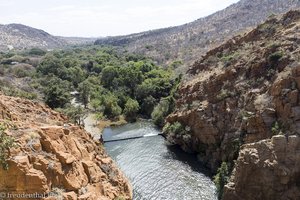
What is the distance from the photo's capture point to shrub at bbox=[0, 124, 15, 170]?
86.2 ft

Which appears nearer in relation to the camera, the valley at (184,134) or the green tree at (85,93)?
the valley at (184,134)

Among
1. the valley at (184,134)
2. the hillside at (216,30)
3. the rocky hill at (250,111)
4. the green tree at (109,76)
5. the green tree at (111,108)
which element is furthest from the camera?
the hillside at (216,30)

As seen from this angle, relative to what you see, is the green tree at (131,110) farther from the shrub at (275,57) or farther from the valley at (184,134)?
the shrub at (275,57)

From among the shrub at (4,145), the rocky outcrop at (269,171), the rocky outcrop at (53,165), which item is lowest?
the rocky outcrop at (269,171)

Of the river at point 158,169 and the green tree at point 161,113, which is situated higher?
the green tree at point 161,113

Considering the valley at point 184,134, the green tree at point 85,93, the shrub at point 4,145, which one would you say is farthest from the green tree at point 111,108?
the shrub at point 4,145

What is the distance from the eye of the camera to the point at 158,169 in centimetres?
5619

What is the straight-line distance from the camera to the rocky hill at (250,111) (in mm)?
42625

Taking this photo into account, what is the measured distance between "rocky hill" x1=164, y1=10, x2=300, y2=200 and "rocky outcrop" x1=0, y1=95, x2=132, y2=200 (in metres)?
15.8

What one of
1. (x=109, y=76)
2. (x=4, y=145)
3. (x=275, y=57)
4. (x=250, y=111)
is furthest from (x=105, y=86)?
(x=4, y=145)

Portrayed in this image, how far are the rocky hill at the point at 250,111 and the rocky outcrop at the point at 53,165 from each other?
621 inches

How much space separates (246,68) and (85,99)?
51810 millimetres

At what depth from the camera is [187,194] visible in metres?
47.7

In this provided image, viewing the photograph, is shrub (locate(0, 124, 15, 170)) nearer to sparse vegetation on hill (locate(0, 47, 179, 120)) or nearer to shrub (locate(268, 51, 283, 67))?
shrub (locate(268, 51, 283, 67))
